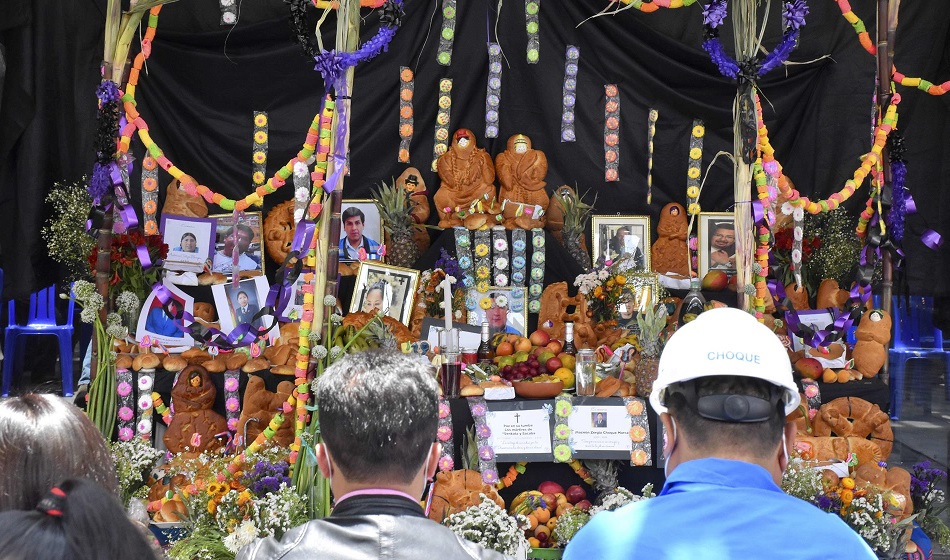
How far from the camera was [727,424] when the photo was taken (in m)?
1.81

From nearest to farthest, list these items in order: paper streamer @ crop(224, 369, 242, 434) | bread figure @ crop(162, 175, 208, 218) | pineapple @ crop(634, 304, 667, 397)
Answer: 1. pineapple @ crop(634, 304, 667, 397)
2. paper streamer @ crop(224, 369, 242, 434)
3. bread figure @ crop(162, 175, 208, 218)

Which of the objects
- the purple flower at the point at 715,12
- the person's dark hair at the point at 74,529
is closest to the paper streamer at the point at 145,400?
the purple flower at the point at 715,12

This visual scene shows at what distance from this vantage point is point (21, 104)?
228 inches

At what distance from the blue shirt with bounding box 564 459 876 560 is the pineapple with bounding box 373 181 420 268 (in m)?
4.50

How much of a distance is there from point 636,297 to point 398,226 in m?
1.52

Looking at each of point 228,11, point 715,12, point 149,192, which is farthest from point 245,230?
point 715,12

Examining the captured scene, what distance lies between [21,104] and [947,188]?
18.0ft

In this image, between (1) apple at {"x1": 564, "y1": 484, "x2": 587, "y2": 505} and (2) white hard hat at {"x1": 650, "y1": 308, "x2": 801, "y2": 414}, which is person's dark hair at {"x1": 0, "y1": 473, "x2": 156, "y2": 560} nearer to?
(2) white hard hat at {"x1": 650, "y1": 308, "x2": 801, "y2": 414}

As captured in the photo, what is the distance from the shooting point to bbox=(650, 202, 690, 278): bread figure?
21.1ft

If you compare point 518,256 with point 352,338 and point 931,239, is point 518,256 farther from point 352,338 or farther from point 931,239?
point 931,239

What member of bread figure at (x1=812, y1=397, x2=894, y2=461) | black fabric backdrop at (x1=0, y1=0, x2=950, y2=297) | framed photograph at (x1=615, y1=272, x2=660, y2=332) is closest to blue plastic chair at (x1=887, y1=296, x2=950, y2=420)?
black fabric backdrop at (x1=0, y1=0, x2=950, y2=297)

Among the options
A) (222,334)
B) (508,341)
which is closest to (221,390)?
(222,334)

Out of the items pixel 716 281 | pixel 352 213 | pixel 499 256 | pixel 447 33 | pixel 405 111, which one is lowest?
pixel 716 281

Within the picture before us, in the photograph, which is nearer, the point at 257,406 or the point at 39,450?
the point at 39,450
